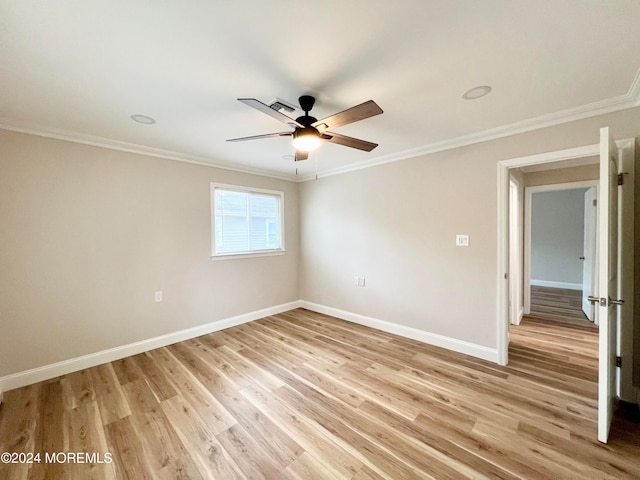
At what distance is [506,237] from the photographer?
9.09 feet

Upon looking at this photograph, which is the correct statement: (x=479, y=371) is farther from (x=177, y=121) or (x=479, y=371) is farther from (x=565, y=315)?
(x=177, y=121)

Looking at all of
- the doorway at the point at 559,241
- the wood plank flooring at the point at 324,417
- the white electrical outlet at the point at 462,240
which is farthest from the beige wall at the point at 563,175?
the wood plank flooring at the point at 324,417

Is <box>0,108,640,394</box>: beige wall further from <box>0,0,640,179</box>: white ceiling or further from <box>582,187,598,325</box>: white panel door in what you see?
<box>582,187,598,325</box>: white panel door

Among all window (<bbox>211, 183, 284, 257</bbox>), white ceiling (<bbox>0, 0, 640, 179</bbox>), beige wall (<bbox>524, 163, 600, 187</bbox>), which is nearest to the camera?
white ceiling (<bbox>0, 0, 640, 179</bbox>)

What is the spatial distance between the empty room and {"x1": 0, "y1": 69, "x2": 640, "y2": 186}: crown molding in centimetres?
2

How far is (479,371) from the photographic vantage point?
8.64 ft

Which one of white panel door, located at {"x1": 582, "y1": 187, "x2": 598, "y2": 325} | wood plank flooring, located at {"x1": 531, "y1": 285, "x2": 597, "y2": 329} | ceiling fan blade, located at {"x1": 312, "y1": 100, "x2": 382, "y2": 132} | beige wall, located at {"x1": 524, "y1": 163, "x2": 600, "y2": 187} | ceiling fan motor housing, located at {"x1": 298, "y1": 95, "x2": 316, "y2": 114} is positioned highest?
ceiling fan motor housing, located at {"x1": 298, "y1": 95, "x2": 316, "y2": 114}

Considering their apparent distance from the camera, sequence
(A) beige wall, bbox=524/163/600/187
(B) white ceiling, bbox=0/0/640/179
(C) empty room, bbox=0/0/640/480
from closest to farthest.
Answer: (B) white ceiling, bbox=0/0/640/179 < (C) empty room, bbox=0/0/640/480 < (A) beige wall, bbox=524/163/600/187

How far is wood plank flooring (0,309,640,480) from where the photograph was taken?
1569 mm

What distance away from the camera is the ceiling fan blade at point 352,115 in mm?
1617

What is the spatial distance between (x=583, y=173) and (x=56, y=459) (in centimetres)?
647

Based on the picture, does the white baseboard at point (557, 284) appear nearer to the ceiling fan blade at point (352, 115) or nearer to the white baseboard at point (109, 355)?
the white baseboard at point (109, 355)

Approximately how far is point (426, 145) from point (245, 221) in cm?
290

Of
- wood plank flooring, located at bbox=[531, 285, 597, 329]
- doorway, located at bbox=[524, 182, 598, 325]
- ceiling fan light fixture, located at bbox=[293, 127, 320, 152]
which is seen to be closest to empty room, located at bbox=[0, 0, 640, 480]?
ceiling fan light fixture, located at bbox=[293, 127, 320, 152]
